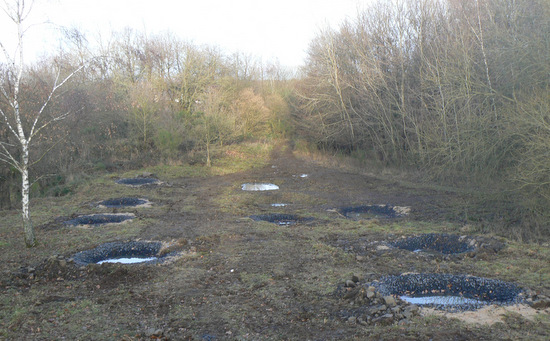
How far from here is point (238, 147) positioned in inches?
1214

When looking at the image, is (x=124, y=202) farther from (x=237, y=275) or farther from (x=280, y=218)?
(x=237, y=275)

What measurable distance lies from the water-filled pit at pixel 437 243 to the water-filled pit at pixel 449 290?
2.15 metres

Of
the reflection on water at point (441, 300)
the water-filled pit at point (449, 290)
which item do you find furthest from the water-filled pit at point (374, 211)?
the reflection on water at point (441, 300)

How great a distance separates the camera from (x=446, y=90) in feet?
50.1

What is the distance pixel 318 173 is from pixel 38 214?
14.2 meters

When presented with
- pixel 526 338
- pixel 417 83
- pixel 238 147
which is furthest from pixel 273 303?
pixel 238 147

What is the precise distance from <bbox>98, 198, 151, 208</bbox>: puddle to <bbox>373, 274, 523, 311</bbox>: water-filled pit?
33.4 feet

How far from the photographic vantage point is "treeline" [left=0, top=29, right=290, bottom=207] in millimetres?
16438

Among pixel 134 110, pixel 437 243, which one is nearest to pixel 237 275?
pixel 437 243

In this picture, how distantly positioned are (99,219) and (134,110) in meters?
12.8

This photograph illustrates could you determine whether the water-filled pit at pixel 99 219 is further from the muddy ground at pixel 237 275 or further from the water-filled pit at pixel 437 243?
the water-filled pit at pixel 437 243

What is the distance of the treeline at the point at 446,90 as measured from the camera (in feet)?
33.6

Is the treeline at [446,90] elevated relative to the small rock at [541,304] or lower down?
elevated

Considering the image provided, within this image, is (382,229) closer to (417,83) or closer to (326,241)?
(326,241)
